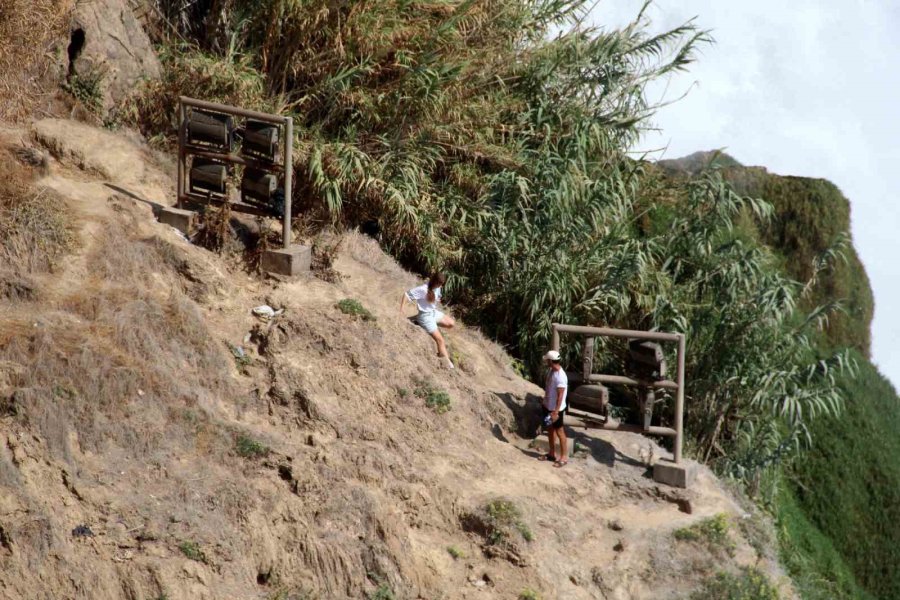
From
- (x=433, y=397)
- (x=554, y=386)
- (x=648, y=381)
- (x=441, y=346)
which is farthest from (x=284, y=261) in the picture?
(x=648, y=381)

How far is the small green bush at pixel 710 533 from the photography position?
Answer: 9047mm

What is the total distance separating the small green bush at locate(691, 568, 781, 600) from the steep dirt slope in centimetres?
14

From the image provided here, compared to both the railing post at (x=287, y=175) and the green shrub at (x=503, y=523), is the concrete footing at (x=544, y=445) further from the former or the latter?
the railing post at (x=287, y=175)

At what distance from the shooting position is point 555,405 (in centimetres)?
939

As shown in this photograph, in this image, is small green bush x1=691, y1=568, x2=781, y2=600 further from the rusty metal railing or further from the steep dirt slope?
the rusty metal railing

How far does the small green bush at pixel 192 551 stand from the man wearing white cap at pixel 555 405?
3.66 metres

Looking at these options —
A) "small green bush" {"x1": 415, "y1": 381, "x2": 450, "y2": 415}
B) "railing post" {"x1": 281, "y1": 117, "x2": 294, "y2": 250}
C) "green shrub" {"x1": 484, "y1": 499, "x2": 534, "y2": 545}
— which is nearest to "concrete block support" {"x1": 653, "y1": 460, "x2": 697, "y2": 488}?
"green shrub" {"x1": 484, "y1": 499, "x2": 534, "y2": 545}

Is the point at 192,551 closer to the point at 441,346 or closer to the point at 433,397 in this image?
the point at 433,397

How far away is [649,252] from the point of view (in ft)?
38.6

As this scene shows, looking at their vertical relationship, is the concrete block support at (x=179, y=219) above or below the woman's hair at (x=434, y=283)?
above

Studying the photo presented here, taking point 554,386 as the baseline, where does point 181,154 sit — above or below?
above

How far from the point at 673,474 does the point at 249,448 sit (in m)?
4.10

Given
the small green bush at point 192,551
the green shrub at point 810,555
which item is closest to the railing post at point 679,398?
the green shrub at point 810,555

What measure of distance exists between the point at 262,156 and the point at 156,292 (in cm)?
174
